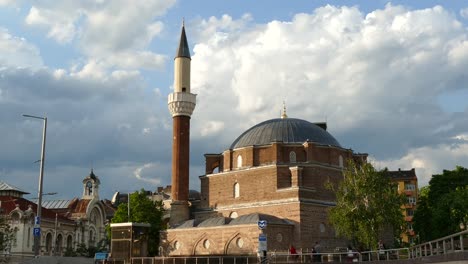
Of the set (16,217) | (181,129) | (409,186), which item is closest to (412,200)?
(409,186)

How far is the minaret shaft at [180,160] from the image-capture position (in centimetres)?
5069

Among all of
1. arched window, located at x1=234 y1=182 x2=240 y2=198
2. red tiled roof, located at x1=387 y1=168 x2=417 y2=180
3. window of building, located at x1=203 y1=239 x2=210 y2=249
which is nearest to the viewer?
window of building, located at x1=203 y1=239 x2=210 y2=249

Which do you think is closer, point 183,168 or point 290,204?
point 290,204

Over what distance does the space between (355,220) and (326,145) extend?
16262 mm

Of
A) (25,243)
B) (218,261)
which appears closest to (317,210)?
(218,261)

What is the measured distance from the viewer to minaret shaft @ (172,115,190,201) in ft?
166

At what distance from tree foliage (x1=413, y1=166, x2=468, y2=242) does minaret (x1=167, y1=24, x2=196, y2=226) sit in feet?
73.9

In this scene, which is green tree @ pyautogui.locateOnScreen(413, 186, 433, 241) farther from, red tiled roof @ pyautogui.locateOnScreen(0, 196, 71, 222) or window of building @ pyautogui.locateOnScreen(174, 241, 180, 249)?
red tiled roof @ pyautogui.locateOnScreen(0, 196, 71, 222)

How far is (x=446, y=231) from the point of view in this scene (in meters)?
48.8

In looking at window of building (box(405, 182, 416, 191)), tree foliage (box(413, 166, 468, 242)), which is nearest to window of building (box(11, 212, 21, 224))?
tree foliage (box(413, 166, 468, 242))

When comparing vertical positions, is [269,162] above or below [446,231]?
above

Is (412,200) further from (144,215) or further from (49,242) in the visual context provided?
(49,242)

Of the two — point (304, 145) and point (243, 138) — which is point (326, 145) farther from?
point (243, 138)

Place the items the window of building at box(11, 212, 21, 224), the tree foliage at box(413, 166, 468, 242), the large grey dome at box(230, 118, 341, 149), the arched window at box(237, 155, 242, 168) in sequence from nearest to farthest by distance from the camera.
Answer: the tree foliage at box(413, 166, 468, 242), the large grey dome at box(230, 118, 341, 149), the arched window at box(237, 155, 242, 168), the window of building at box(11, 212, 21, 224)
